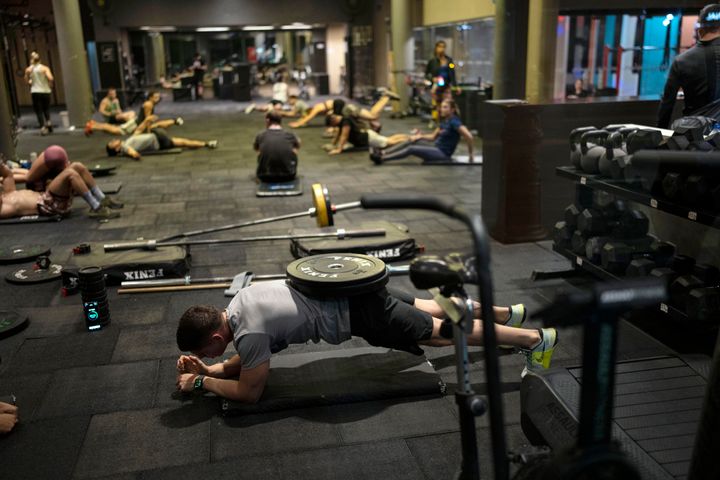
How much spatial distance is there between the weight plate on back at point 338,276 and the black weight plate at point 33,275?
2626mm

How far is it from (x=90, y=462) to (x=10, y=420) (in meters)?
0.54

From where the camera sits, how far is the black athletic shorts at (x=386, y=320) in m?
3.21

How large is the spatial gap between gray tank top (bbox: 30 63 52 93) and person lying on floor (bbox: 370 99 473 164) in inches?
295

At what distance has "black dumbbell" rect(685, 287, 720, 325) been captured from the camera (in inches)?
138

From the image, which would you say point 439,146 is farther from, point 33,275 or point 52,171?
point 33,275

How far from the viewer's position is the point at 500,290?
15.5 ft

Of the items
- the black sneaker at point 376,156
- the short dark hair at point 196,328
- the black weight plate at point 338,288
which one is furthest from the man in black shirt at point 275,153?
the short dark hair at point 196,328

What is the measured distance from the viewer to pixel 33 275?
507cm

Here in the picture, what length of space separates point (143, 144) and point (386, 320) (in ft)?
29.0

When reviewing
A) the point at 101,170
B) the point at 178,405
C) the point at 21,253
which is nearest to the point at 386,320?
the point at 178,405

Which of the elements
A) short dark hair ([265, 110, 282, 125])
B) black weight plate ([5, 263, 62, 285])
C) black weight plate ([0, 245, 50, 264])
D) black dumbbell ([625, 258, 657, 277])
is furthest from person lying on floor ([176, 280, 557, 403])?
short dark hair ([265, 110, 282, 125])

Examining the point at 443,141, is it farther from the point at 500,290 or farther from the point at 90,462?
the point at 90,462

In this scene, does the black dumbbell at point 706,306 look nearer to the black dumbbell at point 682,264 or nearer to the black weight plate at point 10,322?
the black dumbbell at point 682,264

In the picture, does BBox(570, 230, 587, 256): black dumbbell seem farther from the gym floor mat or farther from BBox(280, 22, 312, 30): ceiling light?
BBox(280, 22, 312, 30): ceiling light
